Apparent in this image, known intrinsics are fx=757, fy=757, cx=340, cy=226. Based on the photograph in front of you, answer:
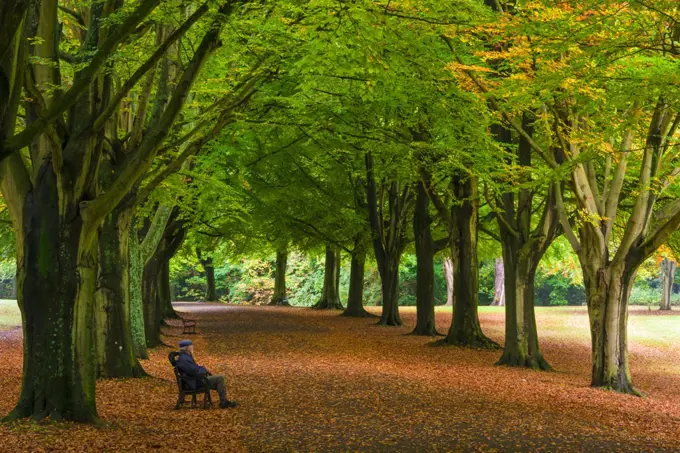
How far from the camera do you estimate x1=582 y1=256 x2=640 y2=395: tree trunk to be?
50.9 feet

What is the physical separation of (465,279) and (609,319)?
8251mm

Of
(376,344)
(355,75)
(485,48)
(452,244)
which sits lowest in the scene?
(376,344)

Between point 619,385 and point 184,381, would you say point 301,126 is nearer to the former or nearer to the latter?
point 184,381

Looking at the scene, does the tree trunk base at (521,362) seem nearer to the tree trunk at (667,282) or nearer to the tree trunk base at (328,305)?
the tree trunk base at (328,305)

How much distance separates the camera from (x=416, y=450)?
29.9ft

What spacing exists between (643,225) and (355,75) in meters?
6.81

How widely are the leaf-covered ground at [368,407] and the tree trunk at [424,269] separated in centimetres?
460

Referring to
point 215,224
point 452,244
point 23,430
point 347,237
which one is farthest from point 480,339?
point 23,430

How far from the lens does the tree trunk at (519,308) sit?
19.3 m

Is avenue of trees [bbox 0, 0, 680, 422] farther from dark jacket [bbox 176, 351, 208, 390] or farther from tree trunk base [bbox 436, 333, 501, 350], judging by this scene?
dark jacket [bbox 176, 351, 208, 390]

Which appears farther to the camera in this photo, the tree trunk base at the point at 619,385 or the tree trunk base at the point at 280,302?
the tree trunk base at the point at 280,302

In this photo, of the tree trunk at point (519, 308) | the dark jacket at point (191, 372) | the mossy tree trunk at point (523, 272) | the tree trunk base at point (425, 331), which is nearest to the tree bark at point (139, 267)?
the dark jacket at point (191, 372)

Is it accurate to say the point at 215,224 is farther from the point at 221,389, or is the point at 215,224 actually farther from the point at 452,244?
the point at 221,389

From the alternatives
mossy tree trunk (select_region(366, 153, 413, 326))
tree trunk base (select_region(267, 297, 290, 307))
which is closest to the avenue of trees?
mossy tree trunk (select_region(366, 153, 413, 326))
